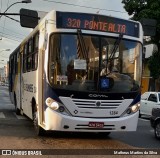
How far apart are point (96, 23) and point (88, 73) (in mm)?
1379

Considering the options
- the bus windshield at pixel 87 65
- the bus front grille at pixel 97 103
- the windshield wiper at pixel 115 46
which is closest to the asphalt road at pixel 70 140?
the bus front grille at pixel 97 103

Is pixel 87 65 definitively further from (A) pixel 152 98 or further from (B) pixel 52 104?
(A) pixel 152 98

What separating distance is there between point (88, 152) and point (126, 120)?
165cm

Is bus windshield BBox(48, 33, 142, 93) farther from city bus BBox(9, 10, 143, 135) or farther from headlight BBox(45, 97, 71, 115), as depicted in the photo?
headlight BBox(45, 97, 71, 115)

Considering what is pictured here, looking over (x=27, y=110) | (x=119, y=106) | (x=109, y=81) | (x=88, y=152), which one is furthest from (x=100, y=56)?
(x=27, y=110)

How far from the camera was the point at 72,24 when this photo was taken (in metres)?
11.0

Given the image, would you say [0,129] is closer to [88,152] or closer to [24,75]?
[24,75]

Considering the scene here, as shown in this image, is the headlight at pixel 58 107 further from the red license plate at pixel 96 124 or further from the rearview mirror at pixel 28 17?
the rearview mirror at pixel 28 17

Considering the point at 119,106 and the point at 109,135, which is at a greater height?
the point at 119,106

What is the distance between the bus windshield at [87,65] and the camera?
10672 millimetres

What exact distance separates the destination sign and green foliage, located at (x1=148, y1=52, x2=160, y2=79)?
73.8 ft

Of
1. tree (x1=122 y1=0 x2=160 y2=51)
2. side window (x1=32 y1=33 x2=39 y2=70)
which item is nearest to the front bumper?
side window (x1=32 y1=33 x2=39 y2=70)

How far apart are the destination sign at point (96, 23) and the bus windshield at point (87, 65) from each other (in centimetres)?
26

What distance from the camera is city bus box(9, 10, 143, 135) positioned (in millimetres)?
10594
